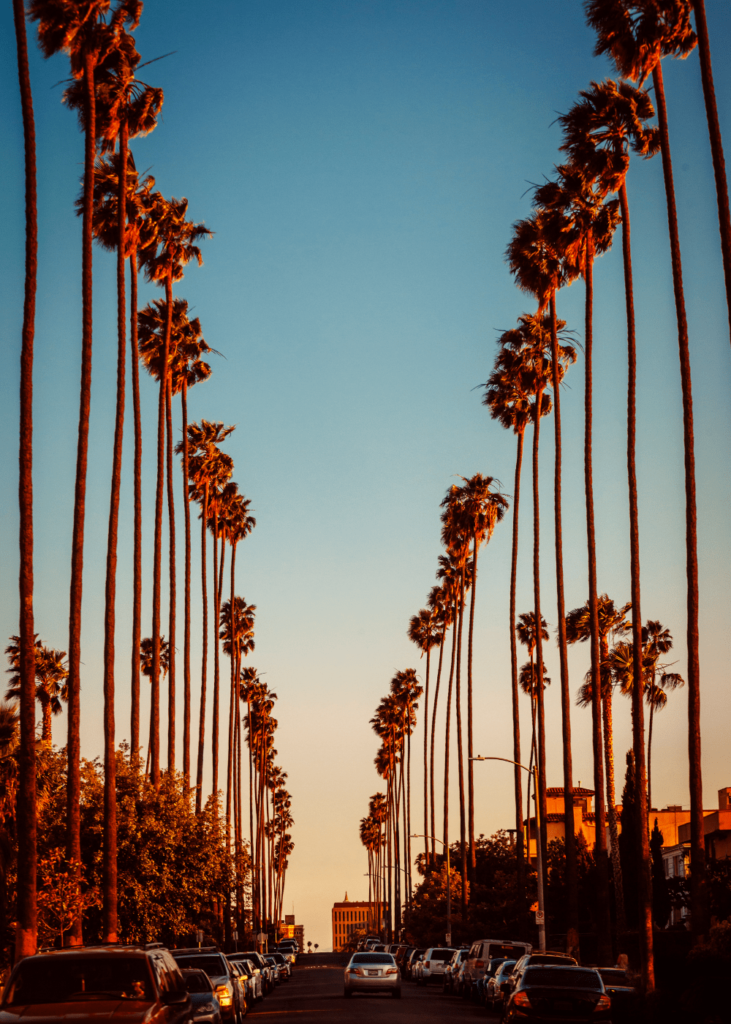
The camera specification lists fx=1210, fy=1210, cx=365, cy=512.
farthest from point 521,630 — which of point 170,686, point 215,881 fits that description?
point 215,881

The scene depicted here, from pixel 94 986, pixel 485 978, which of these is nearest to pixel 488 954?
pixel 485 978

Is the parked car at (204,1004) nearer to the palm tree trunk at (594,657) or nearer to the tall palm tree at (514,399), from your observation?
the palm tree trunk at (594,657)

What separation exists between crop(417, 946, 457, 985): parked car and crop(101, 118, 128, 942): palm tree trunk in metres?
24.6

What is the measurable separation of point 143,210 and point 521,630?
43389mm

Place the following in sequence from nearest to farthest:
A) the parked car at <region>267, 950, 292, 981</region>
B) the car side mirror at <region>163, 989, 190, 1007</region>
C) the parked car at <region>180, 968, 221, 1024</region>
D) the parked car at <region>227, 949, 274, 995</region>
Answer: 1. the car side mirror at <region>163, 989, 190, 1007</region>
2. the parked car at <region>180, 968, 221, 1024</region>
3. the parked car at <region>227, 949, 274, 995</region>
4. the parked car at <region>267, 950, 292, 981</region>

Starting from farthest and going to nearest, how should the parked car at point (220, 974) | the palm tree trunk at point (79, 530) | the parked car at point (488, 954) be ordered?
the parked car at point (488, 954), the palm tree trunk at point (79, 530), the parked car at point (220, 974)

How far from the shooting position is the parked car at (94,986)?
11.1 metres

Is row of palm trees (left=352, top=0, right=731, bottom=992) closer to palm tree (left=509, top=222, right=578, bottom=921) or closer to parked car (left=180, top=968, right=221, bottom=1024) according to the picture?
palm tree (left=509, top=222, right=578, bottom=921)

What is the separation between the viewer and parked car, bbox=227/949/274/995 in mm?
40688

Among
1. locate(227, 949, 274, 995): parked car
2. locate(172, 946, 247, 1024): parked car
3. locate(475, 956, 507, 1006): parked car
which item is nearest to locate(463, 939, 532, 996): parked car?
locate(475, 956, 507, 1006): parked car

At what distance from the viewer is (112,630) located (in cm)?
3153

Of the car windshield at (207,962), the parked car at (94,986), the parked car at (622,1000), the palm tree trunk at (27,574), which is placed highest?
the palm tree trunk at (27,574)

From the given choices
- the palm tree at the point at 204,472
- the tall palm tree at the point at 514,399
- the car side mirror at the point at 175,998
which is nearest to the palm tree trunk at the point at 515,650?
the tall palm tree at the point at 514,399

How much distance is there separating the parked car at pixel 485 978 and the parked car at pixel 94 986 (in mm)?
25168
